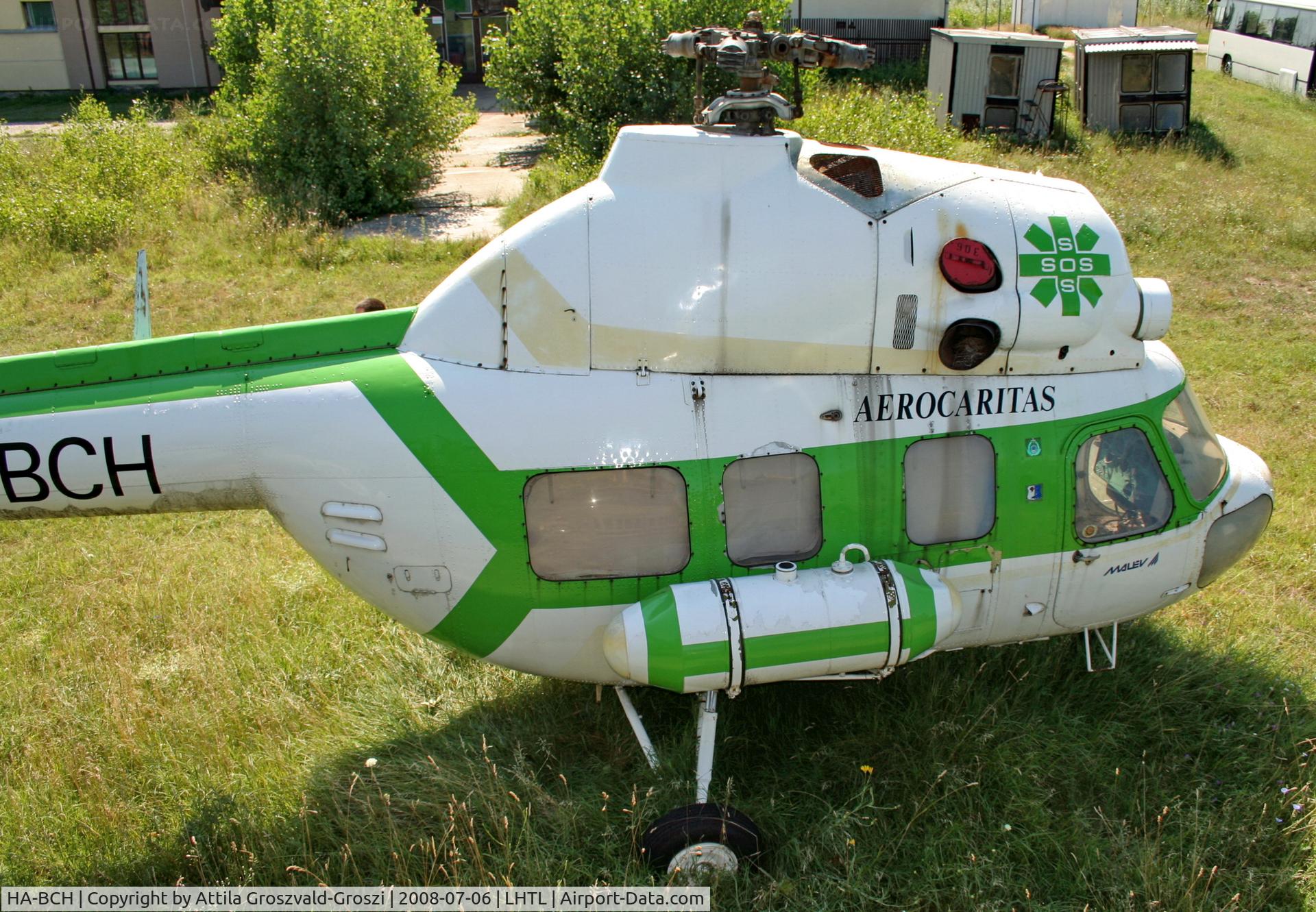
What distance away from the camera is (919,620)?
17.9 ft

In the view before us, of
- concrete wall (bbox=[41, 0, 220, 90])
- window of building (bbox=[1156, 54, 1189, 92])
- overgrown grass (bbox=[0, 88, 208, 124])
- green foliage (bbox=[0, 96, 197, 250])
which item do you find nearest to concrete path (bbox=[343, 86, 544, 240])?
green foliage (bbox=[0, 96, 197, 250])

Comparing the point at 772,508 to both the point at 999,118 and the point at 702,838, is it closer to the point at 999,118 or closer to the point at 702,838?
the point at 702,838

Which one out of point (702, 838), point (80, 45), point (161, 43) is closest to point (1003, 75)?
point (702, 838)

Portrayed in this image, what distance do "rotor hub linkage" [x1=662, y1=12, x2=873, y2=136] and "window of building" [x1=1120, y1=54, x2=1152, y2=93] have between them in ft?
70.0

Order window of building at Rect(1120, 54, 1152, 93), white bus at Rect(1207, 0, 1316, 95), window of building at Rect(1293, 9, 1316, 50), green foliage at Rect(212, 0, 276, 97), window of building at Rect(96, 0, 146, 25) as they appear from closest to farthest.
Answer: window of building at Rect(1120, 54, 1152, 93) < green foliage at Rect(212, 0, 276, 97) < window of building at Rect(1293, 9, 1316, 50) < white bus at Rect(1207, 0, 1316, 95) < window of building at Rect(96, 0, 146, 25)

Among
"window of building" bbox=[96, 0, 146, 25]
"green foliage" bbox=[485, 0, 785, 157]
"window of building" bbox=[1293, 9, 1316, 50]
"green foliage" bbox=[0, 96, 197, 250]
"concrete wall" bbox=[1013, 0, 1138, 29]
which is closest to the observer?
"green foliage" bbox=[0, 96, 197, 250]

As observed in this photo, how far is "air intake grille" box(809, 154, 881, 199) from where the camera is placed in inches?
232

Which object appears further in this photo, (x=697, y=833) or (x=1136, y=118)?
(x=1136, y=118)

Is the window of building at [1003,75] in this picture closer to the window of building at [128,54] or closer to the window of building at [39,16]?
the window of building at [128,54]

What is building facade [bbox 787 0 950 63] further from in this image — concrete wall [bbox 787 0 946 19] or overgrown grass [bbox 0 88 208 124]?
overgrown grass [bbox 0 88 208 124]

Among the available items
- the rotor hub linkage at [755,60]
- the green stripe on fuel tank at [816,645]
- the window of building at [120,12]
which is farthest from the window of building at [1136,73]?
the window of building at [120,12]

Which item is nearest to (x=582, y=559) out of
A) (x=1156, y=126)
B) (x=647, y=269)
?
(x=647, y=269)

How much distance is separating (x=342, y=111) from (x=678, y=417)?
17409mm

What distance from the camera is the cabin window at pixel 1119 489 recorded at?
20.1 feet
